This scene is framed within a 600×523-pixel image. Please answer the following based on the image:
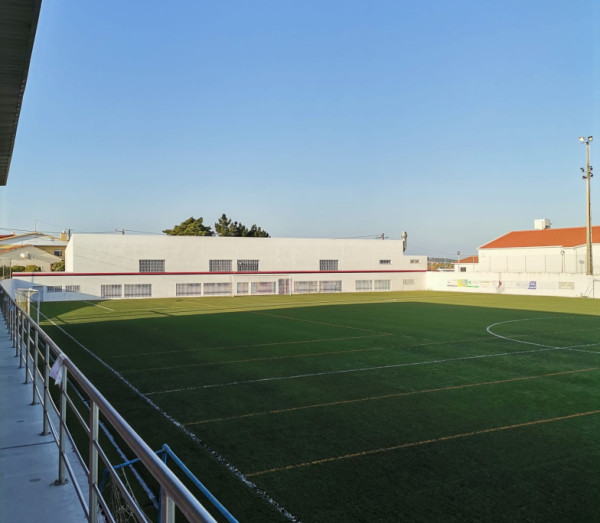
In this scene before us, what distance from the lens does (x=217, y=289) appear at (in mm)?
49219

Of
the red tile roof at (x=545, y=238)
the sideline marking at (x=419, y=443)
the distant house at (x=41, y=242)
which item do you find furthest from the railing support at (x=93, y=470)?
the distant house at (x=41, y=242)

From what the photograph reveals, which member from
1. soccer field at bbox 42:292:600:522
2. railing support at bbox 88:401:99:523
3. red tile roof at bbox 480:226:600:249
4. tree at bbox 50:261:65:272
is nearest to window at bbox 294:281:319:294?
red tile roof at bbox 480:226:600:249

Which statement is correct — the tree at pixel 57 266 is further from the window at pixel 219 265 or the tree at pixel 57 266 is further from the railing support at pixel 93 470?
the railing support at pixel 93 470

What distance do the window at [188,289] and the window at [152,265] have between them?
243 cm

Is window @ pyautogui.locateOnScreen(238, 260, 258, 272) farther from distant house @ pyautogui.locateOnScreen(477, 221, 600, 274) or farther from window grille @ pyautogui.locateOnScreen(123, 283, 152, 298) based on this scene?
distant house @ pyautogui.locateOnScreen(477, 221, 600, 274)

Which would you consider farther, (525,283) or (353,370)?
(525,283)

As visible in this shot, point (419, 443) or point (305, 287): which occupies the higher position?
point (305, 287)

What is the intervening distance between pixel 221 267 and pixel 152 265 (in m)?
6.95

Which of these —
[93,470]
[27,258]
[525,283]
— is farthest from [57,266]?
[93,470]

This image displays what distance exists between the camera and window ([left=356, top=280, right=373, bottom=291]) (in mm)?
55438

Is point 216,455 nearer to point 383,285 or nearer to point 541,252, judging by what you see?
point 383,285

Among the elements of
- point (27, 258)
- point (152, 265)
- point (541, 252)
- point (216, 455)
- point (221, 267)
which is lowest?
point (216, 455)

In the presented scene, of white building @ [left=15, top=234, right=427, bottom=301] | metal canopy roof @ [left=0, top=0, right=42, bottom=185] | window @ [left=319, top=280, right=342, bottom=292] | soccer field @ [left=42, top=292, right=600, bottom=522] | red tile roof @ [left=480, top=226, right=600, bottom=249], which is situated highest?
red tile roof @ [left=480, top=226, right=600, bottom=249]

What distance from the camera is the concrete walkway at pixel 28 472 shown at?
4.28 m
